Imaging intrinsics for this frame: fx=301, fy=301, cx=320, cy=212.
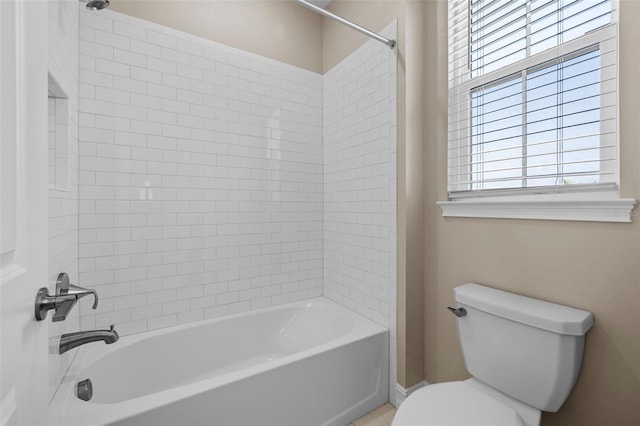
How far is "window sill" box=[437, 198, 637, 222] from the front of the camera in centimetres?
112

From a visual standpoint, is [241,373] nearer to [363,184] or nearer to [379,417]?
[379,417]

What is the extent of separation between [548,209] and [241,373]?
62.0 inches

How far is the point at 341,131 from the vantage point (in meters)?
2.36

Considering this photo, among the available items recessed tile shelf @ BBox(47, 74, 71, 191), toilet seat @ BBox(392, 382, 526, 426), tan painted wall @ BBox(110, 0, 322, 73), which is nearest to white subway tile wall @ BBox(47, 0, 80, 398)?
recessed tile shelf @ BBox(47, 74, 71, 191)

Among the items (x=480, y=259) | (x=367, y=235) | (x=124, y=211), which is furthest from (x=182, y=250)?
(x=480, y=259)

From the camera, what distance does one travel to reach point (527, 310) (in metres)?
1.23

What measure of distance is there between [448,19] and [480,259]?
4.57 ft

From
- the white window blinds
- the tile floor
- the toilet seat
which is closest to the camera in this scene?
the toilet seat

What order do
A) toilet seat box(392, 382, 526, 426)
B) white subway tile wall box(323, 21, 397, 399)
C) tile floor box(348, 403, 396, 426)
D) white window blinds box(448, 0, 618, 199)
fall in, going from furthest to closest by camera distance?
white subway tile wall box(323, 21, 397, 399) < tile floor box(348, 403, 396, 426) < white window blinds box(448, 0, 618, 199) < toilet seat box(392, 382, 526, 426)

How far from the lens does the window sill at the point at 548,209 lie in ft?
3.69

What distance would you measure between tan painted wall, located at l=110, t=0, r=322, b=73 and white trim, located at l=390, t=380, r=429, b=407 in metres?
2.45

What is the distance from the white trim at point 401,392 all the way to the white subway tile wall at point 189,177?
3.14 feet

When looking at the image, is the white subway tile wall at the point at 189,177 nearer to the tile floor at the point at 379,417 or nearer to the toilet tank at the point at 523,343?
the tile floor at the point at 379,417

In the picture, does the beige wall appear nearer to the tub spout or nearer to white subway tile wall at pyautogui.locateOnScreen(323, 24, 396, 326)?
white subway tile wall at pyautogui.locateOnScreen(323, 24, 396, 326)
